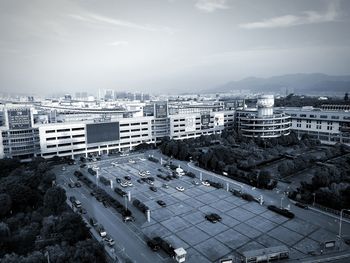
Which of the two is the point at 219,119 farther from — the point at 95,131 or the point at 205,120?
the point at 95,131

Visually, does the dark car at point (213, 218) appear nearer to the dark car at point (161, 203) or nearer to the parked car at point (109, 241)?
the dark car at point (161, 203)

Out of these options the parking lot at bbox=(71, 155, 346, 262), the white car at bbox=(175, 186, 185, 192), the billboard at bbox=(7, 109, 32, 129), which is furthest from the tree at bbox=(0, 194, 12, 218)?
the billboard at bbox=(7, 109, 32, 129)

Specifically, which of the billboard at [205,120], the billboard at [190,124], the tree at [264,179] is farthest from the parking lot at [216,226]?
the billboard at [205,120]

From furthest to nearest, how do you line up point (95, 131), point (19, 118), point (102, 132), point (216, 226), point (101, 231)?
point (102, 132)
point (95, 131)
point (19, 118)
point (216, 226)
point (101, 231)

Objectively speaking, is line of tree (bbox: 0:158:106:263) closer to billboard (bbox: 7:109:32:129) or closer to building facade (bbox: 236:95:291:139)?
billboard (bbox: 7:109:32:129)

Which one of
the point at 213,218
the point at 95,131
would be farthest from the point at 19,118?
the point at 213,218

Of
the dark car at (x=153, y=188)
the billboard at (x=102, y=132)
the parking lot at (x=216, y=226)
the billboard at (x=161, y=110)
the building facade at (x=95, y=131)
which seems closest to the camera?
the parking lot at (x=216, y=226)
